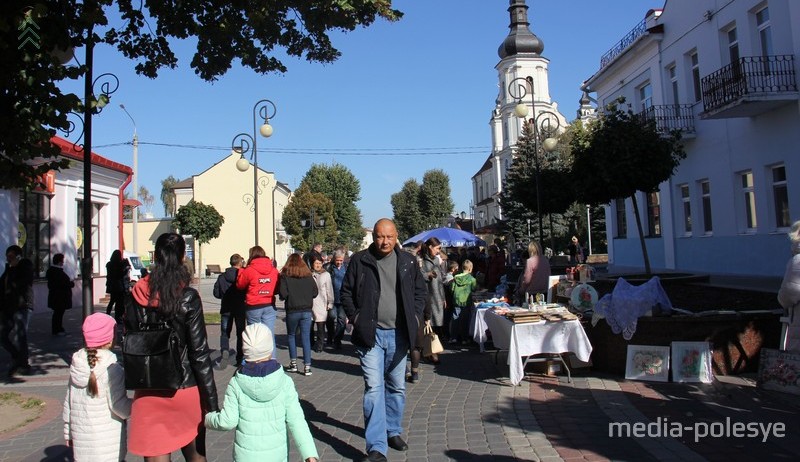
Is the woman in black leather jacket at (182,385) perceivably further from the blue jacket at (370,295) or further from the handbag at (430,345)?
the handbag at (430,345)

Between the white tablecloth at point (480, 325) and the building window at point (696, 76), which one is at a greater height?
the building window at point (696, 76)

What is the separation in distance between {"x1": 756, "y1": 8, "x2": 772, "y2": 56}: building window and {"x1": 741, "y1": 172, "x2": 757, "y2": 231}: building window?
341 cm

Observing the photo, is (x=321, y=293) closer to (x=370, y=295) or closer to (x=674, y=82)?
(x=370, y=295)

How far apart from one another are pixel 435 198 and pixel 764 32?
68877 mm

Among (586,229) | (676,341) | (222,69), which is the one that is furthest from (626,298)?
(586,229)

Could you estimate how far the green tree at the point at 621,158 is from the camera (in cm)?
1397

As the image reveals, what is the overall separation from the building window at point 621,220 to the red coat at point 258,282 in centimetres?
2216

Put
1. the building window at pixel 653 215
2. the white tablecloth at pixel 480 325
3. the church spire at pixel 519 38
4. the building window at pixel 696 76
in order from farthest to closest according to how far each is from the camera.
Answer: the church spire at pixel 519 38 → the building window at pixel 653 215 → the building window at pixel 696 76 → the white tablecloth at pixel 480 325

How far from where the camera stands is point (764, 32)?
16484 millimetres

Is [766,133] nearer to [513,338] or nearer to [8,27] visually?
[513,338]

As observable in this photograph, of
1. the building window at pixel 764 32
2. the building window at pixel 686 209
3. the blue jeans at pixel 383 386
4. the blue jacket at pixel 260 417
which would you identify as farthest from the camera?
the building window at pixel 686 209

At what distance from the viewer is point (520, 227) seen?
44375 mm

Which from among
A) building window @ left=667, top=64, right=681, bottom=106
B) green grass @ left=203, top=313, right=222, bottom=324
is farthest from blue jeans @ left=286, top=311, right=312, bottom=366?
building window @ left=667, top=64, right=681, bottom=106

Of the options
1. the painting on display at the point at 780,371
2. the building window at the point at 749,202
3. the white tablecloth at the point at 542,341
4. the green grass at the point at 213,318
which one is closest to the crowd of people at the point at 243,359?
the white tablecloth at the point at 542,341
